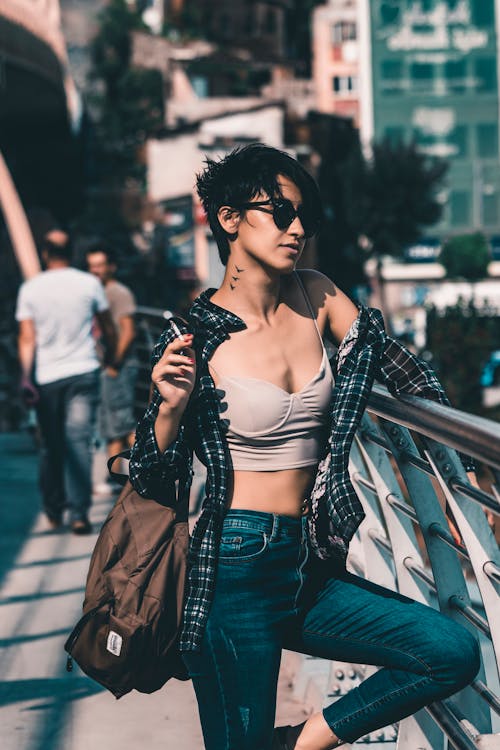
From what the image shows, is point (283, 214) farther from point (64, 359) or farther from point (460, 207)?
point (460, 207)

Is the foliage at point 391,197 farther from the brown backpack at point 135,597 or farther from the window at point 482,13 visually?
the brown backpack at point 135,597

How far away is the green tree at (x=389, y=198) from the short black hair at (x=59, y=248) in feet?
182

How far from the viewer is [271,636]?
267 cm

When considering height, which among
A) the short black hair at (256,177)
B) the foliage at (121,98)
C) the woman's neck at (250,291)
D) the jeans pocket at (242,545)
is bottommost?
the jeans pocket at (242,545)

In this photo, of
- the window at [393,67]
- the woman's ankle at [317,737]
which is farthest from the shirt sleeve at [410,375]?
the window at [393,67]

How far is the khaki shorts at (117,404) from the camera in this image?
8891 mm

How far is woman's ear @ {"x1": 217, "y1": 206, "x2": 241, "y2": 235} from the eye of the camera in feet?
9.33

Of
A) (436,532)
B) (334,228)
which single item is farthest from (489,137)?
(436,532)

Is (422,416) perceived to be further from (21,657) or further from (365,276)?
(365,276)

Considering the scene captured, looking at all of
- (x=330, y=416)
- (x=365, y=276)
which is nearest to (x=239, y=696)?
(x=330, y=416)

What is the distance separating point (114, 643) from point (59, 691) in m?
2.12

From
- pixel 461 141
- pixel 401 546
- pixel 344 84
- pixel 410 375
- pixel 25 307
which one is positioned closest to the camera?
pixel 410 375

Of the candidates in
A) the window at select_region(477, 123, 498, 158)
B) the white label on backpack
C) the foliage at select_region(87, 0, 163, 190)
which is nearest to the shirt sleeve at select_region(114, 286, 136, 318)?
the white label on backpack

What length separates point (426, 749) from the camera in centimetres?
319
